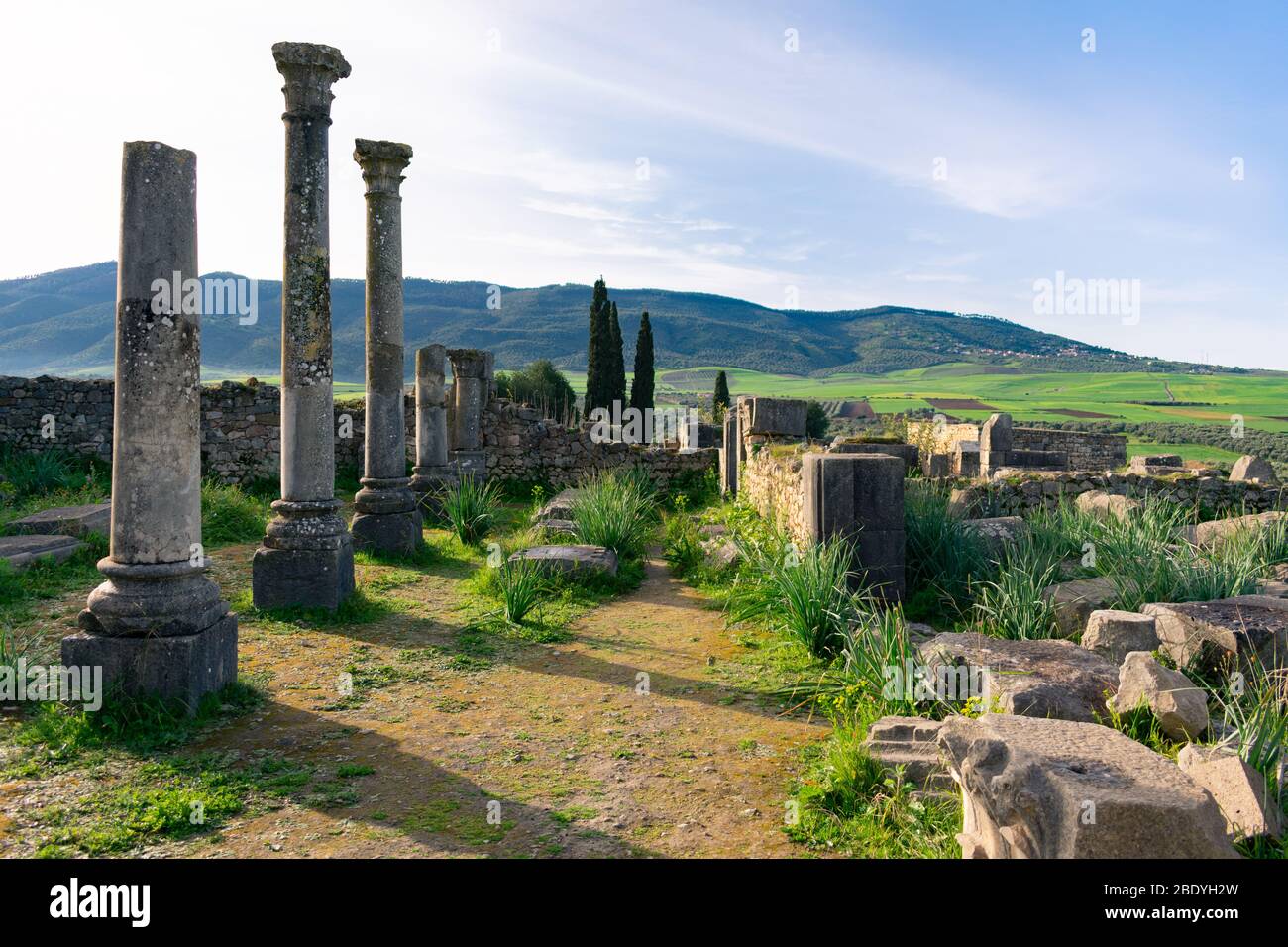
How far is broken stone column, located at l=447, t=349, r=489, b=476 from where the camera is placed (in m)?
15.6

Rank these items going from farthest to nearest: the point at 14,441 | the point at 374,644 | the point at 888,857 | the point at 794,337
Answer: the point at 794,337 → the point at 14,441 → the point at 374,644 → the point at 888,857

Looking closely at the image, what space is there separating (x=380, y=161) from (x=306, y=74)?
252cm

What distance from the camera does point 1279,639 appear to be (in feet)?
17.2

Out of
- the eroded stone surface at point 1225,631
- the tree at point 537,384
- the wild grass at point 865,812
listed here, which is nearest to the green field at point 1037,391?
the tree at point 537,384

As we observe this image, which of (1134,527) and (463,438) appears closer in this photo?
(1134,527)

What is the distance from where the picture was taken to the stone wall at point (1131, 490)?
11469 mm

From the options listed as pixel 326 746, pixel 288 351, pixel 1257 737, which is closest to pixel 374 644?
pixel 326 746

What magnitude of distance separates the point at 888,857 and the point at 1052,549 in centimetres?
519

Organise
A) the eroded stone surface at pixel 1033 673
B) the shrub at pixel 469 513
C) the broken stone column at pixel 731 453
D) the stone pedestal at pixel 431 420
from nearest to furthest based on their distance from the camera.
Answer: the eroded stone surface at pixel 1033 673
the shrub at pixel 469 513
the stone pedestal at pixel 431 420
the broken stone column at pixel 731 453

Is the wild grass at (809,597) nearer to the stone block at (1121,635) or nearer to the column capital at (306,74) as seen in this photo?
the stone block at (1121,635)

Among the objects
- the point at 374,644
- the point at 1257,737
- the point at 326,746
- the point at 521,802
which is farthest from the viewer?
the point at 374,644

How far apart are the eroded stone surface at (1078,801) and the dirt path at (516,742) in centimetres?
100

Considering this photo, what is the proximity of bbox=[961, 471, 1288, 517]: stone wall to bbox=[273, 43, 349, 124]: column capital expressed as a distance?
8896mm

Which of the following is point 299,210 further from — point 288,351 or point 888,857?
point 888,857
